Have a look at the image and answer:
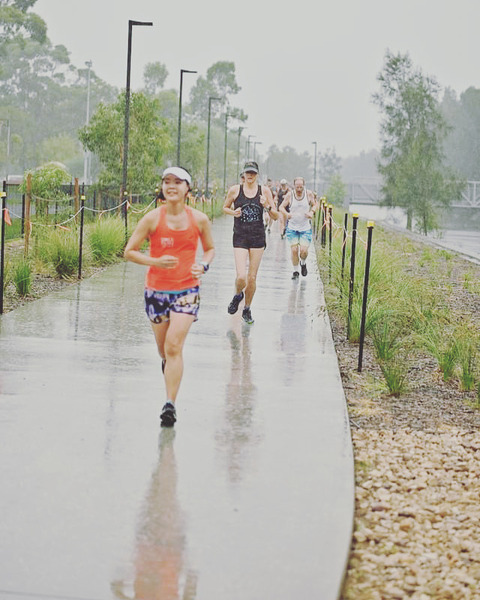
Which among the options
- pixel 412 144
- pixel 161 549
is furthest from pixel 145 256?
pixel 412 144

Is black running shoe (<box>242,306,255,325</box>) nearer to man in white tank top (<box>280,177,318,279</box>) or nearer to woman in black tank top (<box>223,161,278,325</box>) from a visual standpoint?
woman in black tank top (<box>223,161,278,325</box>)

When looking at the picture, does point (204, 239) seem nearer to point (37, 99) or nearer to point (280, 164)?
point (37, 99)

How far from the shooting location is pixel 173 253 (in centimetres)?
711

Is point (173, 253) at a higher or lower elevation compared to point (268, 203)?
lower

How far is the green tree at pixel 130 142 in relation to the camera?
115ft

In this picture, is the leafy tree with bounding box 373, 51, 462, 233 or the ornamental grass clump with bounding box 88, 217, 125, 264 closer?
the ornamental grass clump with bounding box 88, 217, 125, 264

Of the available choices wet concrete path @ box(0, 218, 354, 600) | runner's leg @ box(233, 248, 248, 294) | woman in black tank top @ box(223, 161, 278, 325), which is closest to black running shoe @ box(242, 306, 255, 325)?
woman in black tank top @ box(223, 161, 278, 325)

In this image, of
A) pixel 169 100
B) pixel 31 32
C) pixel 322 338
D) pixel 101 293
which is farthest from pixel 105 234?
pixel 169 100

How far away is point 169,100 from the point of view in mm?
122875

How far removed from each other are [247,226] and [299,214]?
→ 4.70 metres

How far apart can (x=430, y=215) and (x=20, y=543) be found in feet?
208

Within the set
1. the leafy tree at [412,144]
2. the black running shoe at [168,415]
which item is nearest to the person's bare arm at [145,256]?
the black running shoe at [168,415]

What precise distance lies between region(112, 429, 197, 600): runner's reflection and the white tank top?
10.8m

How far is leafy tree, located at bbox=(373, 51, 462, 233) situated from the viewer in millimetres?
66500
